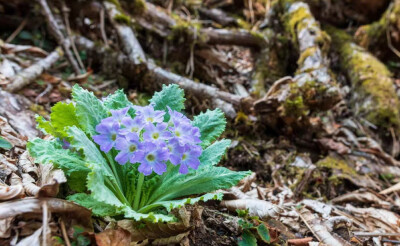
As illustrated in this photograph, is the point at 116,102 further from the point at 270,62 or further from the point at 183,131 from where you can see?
the point at 270,62

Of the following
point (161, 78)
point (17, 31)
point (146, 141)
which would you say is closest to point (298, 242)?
point (146, 141)

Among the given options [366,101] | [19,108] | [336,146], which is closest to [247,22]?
[366,101]

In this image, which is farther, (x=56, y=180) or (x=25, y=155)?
(x=25, y=155)

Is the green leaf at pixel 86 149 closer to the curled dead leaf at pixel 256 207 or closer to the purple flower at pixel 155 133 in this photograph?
the purple flower at pixel 155 133

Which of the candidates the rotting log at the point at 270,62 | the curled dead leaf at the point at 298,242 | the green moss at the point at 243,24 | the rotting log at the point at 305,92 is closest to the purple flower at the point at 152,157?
the curled dead leaf at the point at 298,242

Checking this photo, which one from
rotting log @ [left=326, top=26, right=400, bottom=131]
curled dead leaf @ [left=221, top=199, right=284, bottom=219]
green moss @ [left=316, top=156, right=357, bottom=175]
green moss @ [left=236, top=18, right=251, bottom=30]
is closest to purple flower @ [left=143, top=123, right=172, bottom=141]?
curled dead leaf @ [left=221, top=199, right=284, bottom=219]

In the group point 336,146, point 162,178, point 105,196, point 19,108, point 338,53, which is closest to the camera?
point 105,196

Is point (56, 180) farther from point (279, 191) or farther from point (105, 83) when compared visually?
point (105, 83)

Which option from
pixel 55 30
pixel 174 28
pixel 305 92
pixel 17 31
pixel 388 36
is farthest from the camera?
pixel 388 36
